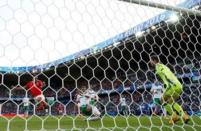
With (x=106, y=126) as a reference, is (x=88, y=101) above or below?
above

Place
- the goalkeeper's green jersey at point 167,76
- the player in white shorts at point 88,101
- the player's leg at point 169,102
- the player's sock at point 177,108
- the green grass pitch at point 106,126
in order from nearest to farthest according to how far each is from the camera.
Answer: the green grass pitch at point 106,126 < the player's leg at point 169,102 < the player's sock at point 177,108 < the goalkeeper's green jersey at point 167,76 < the player in white shorts at point 88,101

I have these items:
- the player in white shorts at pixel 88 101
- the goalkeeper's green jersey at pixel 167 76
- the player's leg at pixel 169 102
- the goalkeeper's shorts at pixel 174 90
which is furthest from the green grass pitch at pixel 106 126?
the player in white shorts at pixel 88 101

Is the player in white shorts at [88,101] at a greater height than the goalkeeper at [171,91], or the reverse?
the player in white shorts at [88,101]

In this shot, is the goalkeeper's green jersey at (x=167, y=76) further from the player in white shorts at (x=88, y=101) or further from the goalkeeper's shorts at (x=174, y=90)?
the player in white shorts at (x=88, y=101)

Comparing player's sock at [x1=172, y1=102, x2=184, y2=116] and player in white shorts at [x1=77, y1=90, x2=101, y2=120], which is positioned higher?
player in white shorts at [x1=77, y1=90, x2=101, y2=120]

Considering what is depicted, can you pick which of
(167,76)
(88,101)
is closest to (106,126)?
(167,76)

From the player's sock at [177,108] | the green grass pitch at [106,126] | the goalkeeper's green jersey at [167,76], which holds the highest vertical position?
→ the goalkeeper's green jersey at [167,76]

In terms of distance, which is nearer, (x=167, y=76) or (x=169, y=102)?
(x=169, y=102)

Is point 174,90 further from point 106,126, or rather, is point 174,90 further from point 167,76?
point 106,126

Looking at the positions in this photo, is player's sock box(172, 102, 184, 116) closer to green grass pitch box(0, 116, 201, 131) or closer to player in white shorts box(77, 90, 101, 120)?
green grass pitch box(0, 116, 201, 131)

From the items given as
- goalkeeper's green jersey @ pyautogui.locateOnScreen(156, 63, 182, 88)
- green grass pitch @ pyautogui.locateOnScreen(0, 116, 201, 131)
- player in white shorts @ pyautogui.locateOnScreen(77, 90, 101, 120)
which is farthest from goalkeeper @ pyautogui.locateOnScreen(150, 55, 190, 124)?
player in white shorts @ pyautogui.locateOnScreen(77, 90, 101, 120)

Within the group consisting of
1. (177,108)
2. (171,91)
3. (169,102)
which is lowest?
(177,108)

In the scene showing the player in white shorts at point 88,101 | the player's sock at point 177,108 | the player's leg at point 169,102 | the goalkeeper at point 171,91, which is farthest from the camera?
the player in white shorts at point 88,101

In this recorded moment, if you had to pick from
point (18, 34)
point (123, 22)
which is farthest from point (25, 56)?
Answer: point (123, 22)
